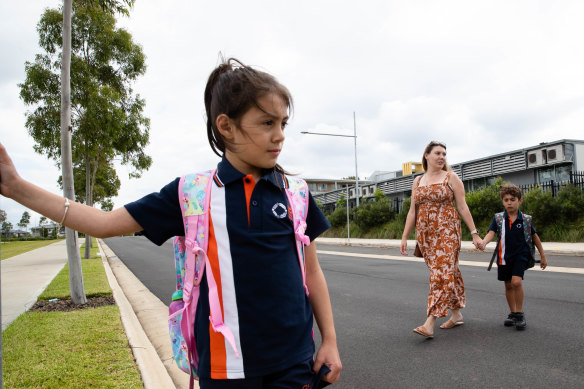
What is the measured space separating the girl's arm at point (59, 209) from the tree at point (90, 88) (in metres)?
10.9

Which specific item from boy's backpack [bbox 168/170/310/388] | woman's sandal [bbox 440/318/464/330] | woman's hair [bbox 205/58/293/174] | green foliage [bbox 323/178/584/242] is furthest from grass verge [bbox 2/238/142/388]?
green foliage [bbox 323/178/584/242]

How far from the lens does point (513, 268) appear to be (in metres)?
4.96

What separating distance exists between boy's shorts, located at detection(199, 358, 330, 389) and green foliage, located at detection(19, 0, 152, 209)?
11187 mm

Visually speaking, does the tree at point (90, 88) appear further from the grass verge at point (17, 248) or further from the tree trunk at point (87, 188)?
the grass verge at point (17, 248)

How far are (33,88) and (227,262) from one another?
525 inches

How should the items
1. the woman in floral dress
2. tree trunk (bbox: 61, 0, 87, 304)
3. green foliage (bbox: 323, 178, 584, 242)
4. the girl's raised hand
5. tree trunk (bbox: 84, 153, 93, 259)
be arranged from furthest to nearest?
green foliage (bbox: 323, 178, 584, 242) < tree trunk (bbox: 84, 153, 93, 259) < tree trunk (bbox: 61, 0, 87, 304) < the woman in floral dress < the girl's raised hand

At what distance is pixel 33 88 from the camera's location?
12.3 metres

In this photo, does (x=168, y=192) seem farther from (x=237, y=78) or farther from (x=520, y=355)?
(x=520, y=355)

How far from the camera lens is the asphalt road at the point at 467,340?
11.5 ft

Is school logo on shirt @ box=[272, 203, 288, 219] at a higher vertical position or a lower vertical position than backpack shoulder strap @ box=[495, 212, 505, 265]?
higher

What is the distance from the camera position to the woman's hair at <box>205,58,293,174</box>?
1.49 meters

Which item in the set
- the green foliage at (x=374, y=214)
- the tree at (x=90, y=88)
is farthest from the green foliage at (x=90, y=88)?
the green foliage at (x=374, y=214)

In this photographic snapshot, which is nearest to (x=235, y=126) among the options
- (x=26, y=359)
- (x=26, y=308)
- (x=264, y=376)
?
(x=264, y=376)

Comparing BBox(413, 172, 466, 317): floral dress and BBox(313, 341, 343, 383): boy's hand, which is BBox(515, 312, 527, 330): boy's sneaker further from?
BBox(313, 341, 343, 383): boy's hand
